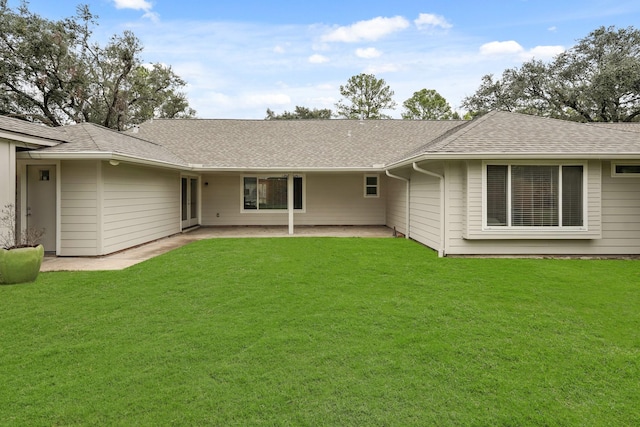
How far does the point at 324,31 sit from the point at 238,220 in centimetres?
1284

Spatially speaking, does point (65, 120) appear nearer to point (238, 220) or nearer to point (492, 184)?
point (238, 220)

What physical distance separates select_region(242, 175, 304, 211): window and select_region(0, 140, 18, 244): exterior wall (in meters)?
7.62

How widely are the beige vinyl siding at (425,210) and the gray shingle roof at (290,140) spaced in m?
2.28

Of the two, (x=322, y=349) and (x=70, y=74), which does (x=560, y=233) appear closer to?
(x=322, y=349)

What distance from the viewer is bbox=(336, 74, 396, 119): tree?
3428cm

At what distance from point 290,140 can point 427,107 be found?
2463cm

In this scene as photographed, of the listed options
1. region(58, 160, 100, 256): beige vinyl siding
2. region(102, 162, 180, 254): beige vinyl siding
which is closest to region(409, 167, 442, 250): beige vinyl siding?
region(102, 162, 180, 254): beige vinyl siding

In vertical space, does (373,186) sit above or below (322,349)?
above

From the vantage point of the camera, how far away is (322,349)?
3.41m

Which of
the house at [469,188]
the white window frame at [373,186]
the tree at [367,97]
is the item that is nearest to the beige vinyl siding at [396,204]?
the white window frame at [373,186]

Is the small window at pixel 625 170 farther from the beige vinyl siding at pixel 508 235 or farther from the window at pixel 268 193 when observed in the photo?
the window at pixel 268 193

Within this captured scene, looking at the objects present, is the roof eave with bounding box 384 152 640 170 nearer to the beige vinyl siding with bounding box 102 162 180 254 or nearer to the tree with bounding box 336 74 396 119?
the beige vinyl siding with bounding box 102 162 180 254

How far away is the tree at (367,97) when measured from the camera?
34281 millimetres

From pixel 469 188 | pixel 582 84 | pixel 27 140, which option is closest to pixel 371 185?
pixel 469 188
